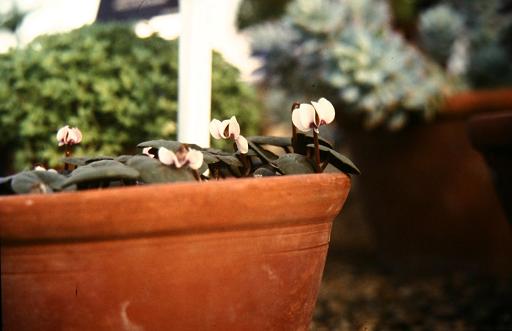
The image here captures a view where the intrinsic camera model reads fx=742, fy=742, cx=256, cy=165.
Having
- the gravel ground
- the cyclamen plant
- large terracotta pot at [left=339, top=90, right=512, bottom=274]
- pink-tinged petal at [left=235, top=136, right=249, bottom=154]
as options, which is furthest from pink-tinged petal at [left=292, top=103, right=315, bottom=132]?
Result: large terracotta pot at [left=339, top=90, right=512, bottom=274]

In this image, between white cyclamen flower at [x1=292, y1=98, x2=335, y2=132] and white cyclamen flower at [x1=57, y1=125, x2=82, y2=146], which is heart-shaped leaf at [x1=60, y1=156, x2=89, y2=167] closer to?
white cyclamen flower at [x1=57, y1=125, x2=82, y2=146]

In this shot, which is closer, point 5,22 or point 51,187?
point 51,187

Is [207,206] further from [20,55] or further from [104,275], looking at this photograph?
[20,55]

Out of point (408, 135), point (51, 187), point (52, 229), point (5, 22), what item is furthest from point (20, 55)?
point (408, 135)

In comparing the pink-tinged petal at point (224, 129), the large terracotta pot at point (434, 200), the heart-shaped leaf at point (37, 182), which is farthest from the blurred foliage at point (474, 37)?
the heart-shaped leaf at point (37, 182)

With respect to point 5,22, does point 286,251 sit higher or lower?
lower

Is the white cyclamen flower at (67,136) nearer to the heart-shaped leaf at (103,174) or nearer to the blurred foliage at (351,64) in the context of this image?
the heart-shaped leaf at (103,174)

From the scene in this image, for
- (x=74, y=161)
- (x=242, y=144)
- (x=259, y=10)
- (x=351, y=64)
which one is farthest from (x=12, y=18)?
(x=242, y=144)
